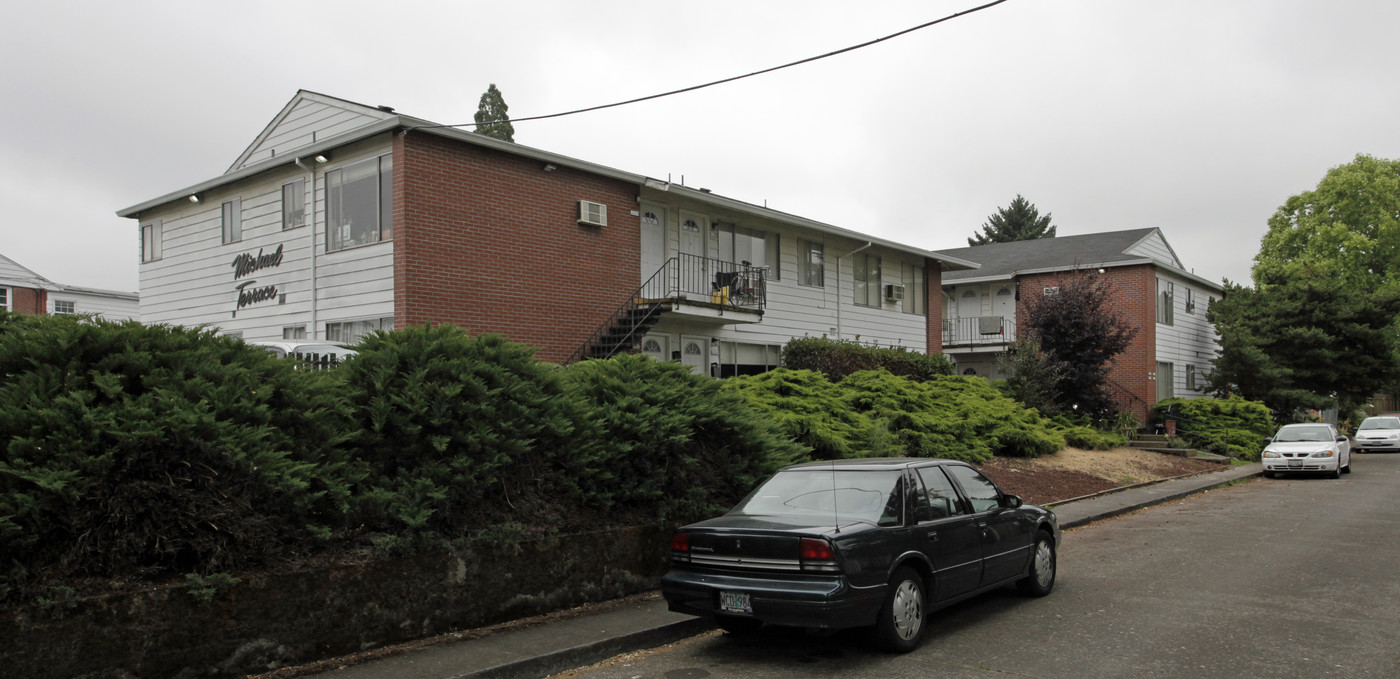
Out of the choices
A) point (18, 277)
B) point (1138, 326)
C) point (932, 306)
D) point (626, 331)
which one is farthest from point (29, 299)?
point (1138, 326)

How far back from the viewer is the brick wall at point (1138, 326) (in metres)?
32.2

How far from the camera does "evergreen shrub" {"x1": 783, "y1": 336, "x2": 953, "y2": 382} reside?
21.9 m

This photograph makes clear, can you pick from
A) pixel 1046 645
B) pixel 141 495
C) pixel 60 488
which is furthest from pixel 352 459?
pixel 1046 645

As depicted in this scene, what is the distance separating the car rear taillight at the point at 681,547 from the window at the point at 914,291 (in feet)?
73.4

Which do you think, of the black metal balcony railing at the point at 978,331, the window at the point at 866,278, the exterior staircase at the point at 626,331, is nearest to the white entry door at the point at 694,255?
the exterior staircase at the point at 626,331

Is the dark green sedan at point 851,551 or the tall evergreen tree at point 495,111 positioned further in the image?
the tall evergreen tree at point 495,111

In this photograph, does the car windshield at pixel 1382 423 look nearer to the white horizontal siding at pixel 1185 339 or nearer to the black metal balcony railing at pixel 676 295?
the white horizontal siding at pixel 1185 339

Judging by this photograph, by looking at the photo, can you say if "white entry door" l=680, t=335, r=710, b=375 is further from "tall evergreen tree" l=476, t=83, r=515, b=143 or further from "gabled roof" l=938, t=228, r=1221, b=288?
"tall evergreen tree" l=476, t=83, r=515, b=143

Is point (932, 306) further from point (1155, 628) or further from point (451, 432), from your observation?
point (451, 432)

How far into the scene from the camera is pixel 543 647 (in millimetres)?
6508

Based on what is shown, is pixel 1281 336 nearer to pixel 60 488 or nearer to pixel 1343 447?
pixel 1343 447

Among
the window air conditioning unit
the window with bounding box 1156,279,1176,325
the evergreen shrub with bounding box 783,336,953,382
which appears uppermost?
the window air conditioning unit

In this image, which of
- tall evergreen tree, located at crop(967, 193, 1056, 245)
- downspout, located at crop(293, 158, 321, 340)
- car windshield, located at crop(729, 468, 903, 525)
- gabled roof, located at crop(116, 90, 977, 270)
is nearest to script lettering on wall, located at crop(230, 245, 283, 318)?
downspout, located at crop(293, 158, 321, 340)

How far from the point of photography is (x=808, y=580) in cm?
621
